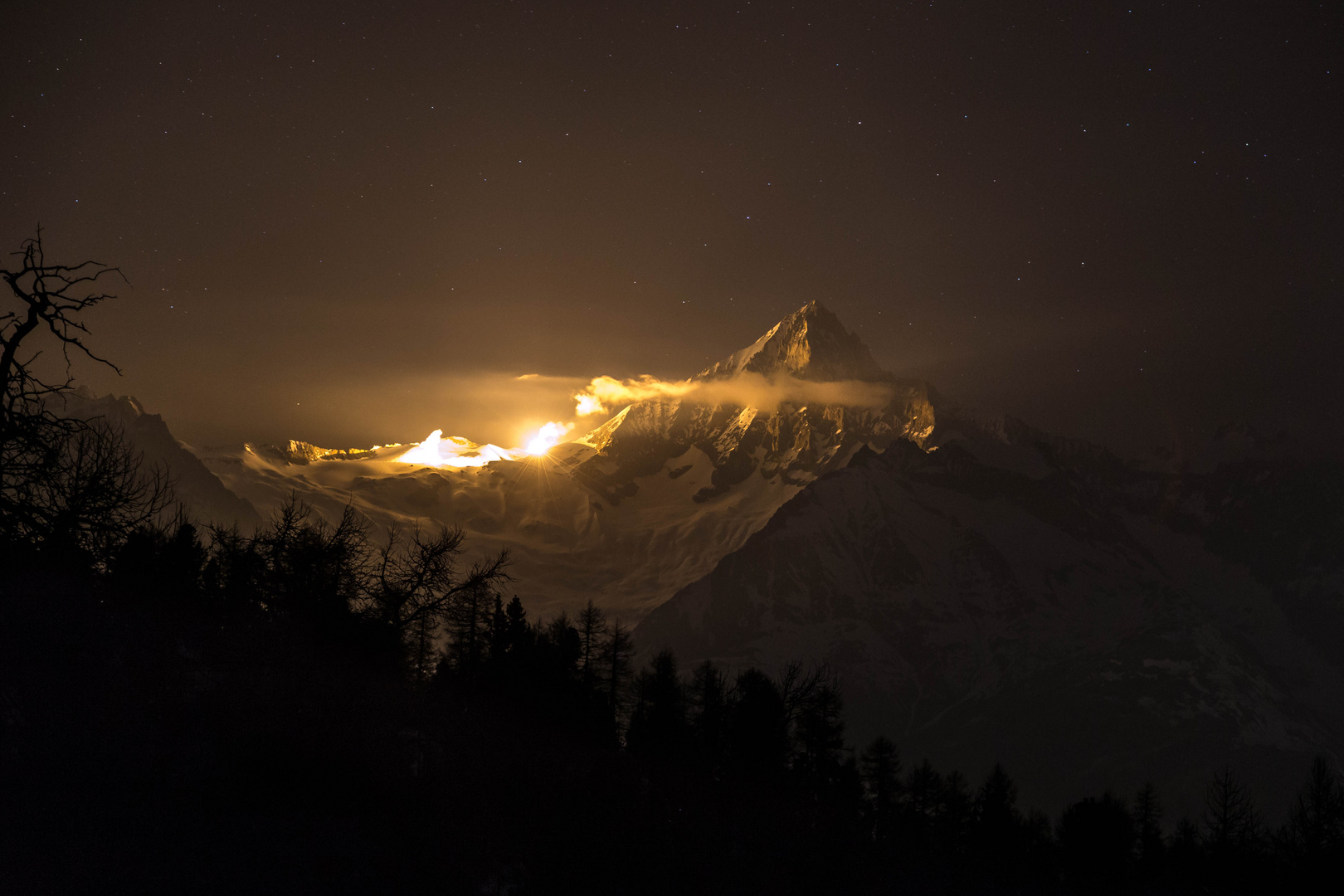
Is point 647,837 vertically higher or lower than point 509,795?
lower

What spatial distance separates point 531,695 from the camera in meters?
50.2

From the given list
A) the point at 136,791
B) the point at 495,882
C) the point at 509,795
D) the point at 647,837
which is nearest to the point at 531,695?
the point at 647,837

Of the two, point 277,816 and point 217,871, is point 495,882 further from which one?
point 217,871

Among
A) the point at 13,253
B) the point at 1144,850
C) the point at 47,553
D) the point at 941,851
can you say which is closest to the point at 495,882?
the point at 47,553

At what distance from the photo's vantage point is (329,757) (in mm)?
23453

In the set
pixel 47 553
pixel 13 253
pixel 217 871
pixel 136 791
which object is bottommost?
pixel 217 871

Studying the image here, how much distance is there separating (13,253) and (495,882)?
1770 cm

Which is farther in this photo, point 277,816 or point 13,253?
point 277,816

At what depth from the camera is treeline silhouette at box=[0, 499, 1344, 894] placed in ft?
60.6

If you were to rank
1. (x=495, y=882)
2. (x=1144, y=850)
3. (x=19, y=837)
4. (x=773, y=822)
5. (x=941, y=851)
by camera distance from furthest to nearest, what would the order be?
(x=1144, y=850), (x=941, y=851), (x=773, y=822), (x=495, y=882), (x=19, y=837)

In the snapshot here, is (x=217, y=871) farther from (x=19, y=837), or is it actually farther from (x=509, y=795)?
(x=509, y=795)

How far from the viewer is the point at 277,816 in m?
20.6

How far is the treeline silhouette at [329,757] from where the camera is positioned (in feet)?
60.6

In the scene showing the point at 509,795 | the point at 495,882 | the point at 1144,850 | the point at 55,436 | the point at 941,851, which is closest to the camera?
the point at 55,436
